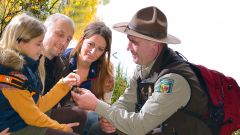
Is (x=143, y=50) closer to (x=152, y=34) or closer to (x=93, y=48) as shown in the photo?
(x=152, y=34)

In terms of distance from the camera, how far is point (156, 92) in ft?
9.11

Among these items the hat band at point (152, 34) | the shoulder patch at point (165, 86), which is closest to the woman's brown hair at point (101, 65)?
the hat band at point (152, 34)

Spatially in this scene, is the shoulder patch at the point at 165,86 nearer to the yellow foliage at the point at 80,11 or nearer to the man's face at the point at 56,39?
the man's face at the point at 56,39

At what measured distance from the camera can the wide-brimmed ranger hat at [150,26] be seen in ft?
9.70

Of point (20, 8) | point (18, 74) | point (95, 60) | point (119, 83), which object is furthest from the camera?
point (119, 83)

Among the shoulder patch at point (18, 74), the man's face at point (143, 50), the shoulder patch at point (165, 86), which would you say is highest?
the man's face at point (143, 50)

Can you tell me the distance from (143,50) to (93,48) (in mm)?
776

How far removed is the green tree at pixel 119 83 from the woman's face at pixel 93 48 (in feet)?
10.0

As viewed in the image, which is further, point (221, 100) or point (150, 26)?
point (150, 26)

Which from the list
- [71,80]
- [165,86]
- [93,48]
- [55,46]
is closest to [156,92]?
[165,86]

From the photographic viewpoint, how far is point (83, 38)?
3.77 meters

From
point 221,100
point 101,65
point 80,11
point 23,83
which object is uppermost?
point 23,83

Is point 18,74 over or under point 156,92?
over

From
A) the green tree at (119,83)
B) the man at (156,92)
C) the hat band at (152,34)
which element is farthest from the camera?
the green tree at (119,83)
